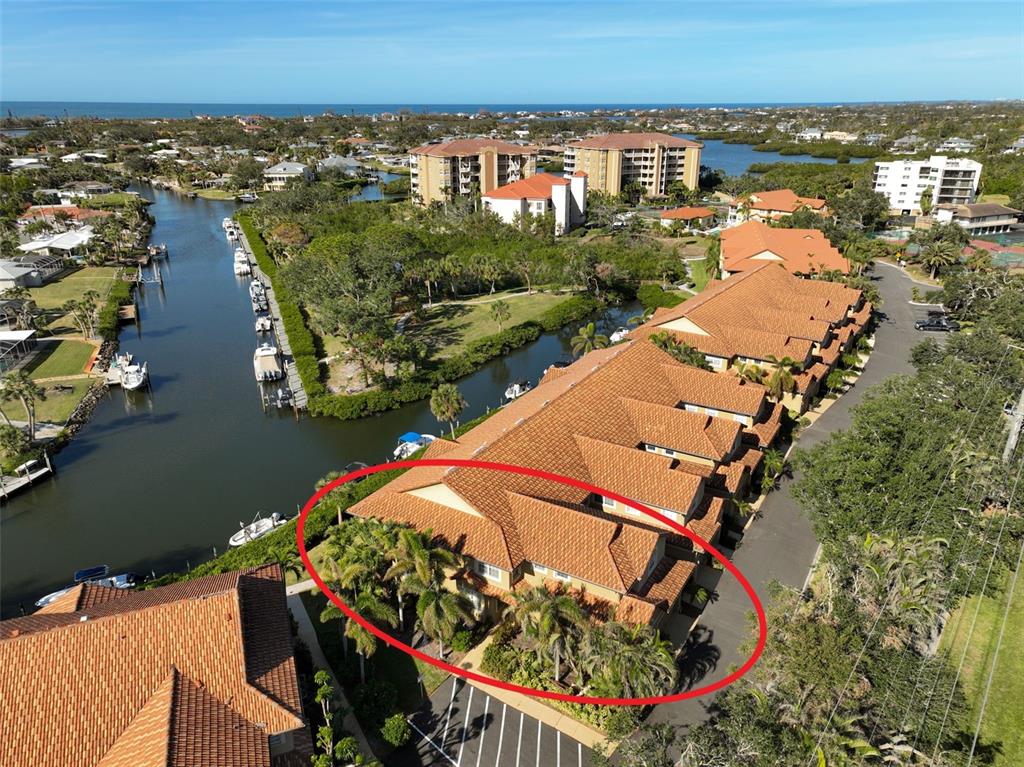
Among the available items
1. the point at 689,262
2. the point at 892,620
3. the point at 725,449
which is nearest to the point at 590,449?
the point at 725,449

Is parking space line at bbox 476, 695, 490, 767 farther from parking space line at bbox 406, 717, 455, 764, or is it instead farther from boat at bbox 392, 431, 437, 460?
boat at bbox 392, 431, 437, 460

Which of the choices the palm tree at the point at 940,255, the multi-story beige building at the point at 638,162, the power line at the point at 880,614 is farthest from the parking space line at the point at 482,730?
the multi-story beige building at the point at 638,162

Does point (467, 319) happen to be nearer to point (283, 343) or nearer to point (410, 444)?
point (283, 343)

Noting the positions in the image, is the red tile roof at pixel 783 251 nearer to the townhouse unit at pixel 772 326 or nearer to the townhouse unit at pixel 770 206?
the townhouse unit at pixel 772 326

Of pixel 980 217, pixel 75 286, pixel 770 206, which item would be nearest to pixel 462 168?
pixel 770 206

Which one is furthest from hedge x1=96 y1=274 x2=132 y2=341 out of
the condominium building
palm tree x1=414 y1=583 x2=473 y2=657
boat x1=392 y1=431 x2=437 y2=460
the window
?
the condominium building

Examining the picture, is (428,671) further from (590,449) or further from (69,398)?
(69,398)
